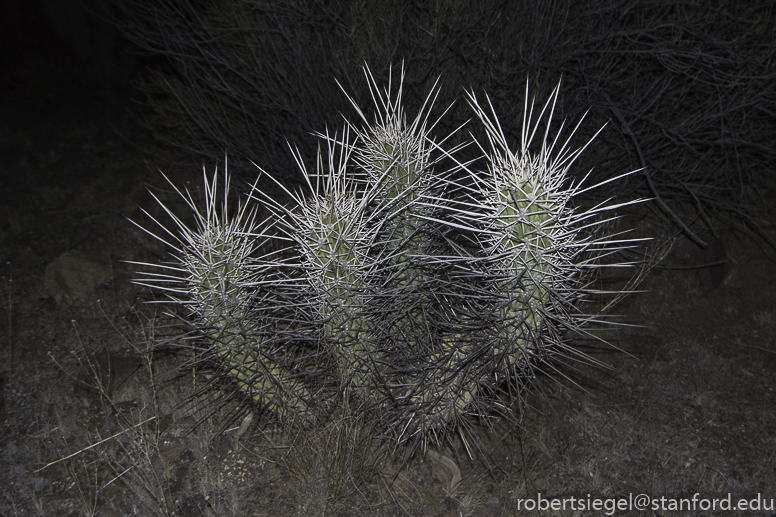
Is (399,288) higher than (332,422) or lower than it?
higher

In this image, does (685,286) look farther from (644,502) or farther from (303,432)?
(303,432)

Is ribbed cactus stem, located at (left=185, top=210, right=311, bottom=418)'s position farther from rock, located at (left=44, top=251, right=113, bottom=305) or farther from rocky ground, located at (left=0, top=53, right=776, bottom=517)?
rock, located at (left=44, top=251, right=113, bottom=305)

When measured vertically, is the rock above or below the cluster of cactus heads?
below

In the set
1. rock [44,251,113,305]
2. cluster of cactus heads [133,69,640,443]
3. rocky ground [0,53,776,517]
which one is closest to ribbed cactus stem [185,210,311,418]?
cluster of cactus heads [133,69,640,443]

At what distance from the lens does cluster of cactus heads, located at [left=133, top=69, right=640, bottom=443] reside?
6.75 feet

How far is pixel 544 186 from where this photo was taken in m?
1.95

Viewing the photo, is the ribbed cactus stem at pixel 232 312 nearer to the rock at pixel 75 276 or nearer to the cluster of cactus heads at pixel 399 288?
the cluster of cactus heads at pixel 399 288

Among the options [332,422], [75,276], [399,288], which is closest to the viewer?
[399,288]

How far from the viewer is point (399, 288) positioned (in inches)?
94.4

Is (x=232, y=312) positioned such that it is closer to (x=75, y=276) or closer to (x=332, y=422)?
(x=332, y=422)

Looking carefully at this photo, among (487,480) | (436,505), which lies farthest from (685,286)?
(436,505)

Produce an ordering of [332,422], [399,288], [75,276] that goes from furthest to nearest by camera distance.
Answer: [75,276] < [332,422] < [399,288]

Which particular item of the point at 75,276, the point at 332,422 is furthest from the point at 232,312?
the point at 75,276

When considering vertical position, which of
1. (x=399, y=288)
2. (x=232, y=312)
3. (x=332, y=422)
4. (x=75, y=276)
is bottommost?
(x=332, y=422)
